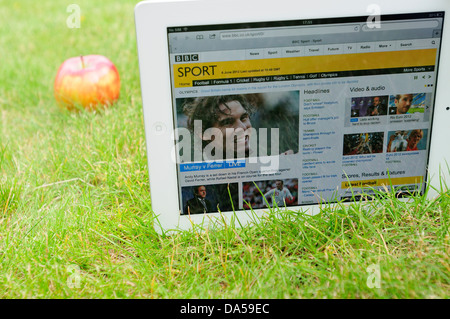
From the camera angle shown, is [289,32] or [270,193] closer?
[289,32]

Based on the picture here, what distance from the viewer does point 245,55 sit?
1312 millimetres

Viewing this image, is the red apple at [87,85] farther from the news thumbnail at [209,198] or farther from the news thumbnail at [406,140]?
the news thumbnail at [406,140]

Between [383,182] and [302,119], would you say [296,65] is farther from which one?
[383,182]

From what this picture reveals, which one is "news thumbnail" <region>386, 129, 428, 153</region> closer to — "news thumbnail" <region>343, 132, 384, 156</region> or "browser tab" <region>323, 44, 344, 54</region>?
"news thumbnail" <region>343, 132, 384, 156</region>

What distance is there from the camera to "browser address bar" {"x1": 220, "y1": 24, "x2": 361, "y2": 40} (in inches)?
50.9

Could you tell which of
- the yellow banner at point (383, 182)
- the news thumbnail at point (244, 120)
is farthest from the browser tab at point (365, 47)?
the yellow banner at point (383, 182)

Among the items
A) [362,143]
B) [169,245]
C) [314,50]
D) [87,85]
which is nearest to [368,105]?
[362,143]

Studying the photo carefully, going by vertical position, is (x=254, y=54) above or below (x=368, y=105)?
above

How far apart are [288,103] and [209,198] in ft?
1.23

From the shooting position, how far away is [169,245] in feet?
4.80

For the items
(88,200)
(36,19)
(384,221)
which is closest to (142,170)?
(88,200)

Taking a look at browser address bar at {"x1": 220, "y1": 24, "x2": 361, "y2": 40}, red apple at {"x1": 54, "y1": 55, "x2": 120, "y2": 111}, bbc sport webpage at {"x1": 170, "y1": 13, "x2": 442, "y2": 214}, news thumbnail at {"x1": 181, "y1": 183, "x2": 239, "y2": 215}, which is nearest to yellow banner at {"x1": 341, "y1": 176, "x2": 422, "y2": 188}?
bbc sport webpage at {"x1": 170, "y1": 13, "x2": 442, "y2": 214}

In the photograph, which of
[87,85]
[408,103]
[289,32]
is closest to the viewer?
[289,32]

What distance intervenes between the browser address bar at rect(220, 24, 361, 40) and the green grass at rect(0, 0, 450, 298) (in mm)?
532
